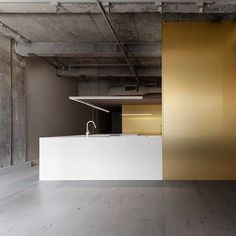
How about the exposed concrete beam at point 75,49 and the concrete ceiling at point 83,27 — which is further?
the exposed concrete beam at point 75,49

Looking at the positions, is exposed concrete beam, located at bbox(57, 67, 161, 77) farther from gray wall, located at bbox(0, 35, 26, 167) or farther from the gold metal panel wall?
gray wall, located at bbox(0, 35, 26, 167)

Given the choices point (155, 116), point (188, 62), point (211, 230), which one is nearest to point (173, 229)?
point (211, 230)

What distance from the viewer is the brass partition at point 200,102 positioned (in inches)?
259

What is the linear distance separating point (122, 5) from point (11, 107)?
4209mm

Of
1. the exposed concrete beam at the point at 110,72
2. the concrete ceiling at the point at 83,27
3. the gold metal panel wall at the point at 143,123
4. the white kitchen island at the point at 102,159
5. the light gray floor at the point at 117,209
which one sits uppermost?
the concrete ceiling at the point at 83,27

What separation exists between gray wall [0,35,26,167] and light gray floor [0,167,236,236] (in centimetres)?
200

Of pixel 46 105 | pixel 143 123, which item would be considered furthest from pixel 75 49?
pixel 143 123

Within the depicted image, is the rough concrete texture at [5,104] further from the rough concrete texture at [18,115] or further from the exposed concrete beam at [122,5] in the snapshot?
the exposed concrete beam at [122,5]

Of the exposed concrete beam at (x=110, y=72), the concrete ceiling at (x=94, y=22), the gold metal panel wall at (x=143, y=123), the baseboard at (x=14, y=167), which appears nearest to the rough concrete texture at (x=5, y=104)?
the baseboard at (x=14, y=167)

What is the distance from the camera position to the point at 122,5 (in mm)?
5617

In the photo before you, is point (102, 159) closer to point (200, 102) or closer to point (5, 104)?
point (200, 102)

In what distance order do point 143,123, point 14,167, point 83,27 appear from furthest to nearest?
point 143,123
point 14,167
point 83,27

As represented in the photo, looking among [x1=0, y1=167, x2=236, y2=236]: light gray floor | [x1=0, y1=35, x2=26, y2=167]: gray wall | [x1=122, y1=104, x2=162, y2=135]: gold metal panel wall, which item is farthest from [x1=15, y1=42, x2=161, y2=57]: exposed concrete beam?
[x1=122, y1=104, x2=162, y2=135]: gold metal panel wall

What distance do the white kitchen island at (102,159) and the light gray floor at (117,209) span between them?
37 cm
